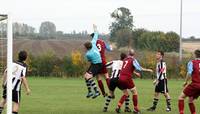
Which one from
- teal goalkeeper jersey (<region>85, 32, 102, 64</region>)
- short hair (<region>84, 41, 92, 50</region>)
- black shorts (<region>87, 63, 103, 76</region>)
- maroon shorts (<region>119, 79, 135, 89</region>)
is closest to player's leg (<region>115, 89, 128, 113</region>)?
maroon shorts (<region>119, 79, 135, 89</region>)

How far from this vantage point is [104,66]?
18719 mm

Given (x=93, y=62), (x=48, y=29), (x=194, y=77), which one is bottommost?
(x=194, y=77)

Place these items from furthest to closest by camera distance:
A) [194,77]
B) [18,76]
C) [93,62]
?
[93,62] → [194,77] → [18,76]

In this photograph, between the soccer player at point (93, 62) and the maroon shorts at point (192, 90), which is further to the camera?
the soccer player at point (93, 62)

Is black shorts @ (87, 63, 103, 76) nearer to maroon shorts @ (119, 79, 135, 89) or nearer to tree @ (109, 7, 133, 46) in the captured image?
maroon shorts @ (119, 79, 135, 89)

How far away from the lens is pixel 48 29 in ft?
244

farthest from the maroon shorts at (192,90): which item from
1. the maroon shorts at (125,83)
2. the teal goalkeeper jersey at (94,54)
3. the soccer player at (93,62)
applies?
the teal goalkeeper jersey at (94,54)

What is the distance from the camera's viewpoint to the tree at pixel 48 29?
238ft

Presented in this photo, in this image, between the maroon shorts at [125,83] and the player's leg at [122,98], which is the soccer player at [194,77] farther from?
the player's leg at [122,98]

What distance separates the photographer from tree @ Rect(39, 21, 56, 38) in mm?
72537

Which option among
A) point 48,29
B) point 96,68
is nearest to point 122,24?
point 48,29

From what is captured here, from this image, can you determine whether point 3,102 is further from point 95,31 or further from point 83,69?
point 83,69

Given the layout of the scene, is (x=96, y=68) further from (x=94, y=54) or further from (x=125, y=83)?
(x=125, y=83)

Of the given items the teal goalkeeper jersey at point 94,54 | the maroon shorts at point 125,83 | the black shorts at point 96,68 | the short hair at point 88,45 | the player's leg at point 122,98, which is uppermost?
the short hair at point 88,45
